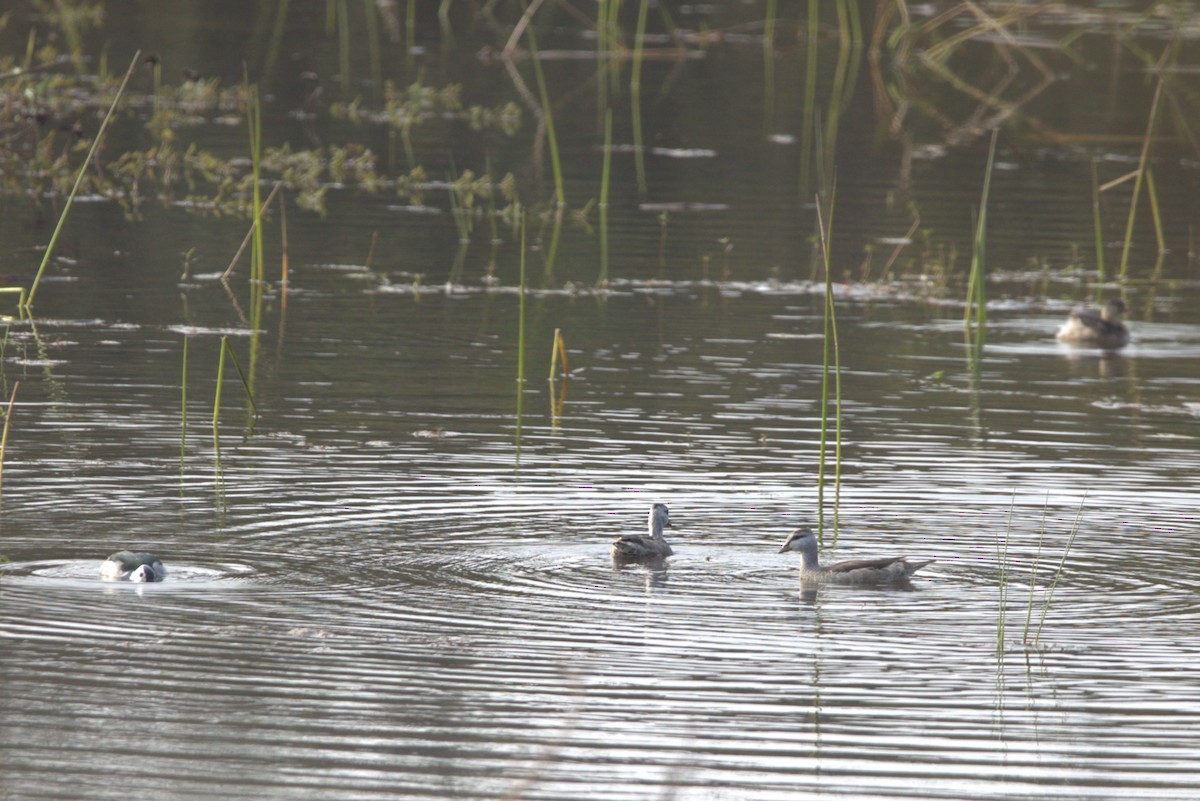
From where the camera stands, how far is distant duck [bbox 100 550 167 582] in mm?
9672

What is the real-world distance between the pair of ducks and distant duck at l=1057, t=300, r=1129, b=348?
765cm

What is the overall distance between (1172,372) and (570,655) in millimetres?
9741

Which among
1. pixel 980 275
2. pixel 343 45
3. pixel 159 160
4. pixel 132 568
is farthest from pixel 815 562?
pixel 343 45

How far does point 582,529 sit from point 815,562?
4.81ft

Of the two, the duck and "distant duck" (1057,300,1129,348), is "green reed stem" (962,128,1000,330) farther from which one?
the duck

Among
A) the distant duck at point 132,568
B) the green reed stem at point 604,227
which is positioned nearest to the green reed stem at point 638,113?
the green reed stem at point 604,227

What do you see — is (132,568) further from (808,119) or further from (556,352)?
(808,119)

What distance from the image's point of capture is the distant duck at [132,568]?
9672mm

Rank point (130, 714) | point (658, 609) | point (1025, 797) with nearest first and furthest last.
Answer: point (1025, 797)
point (130, 714)
point (658, 609)

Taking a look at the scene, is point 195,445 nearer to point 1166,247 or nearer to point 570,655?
point 570,655

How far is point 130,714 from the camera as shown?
317 inches

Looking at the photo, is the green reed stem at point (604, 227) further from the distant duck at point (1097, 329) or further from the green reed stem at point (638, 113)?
the distant duck at point (1097, 329)

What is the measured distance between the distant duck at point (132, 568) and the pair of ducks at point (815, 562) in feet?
7.26

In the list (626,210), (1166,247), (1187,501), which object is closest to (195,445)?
(1187,501)
